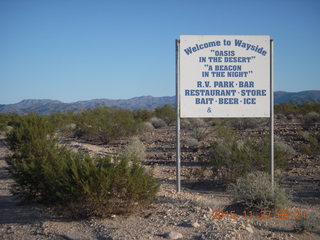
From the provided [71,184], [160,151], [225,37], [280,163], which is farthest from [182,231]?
[160,151]

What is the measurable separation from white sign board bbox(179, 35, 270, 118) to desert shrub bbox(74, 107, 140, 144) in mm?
13848

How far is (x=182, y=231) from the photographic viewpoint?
5105 mm

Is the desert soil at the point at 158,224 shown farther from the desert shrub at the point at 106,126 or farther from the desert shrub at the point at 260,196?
the desert shrub at the point at 106,126

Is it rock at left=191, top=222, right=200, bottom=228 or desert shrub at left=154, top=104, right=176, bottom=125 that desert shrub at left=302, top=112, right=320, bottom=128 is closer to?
desert shrub at left=154, top=104, right=176, bottom=125

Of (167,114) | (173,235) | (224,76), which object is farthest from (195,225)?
(167,114)

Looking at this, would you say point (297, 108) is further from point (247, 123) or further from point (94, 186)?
point (94, 186)

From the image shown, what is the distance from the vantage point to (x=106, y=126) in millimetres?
20922

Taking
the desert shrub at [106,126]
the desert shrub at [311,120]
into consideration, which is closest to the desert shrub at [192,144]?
the desert shrub at [106,126]

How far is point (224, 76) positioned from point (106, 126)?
14.0 metres

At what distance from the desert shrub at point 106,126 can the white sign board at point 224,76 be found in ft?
45.4

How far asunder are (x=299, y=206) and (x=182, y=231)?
3882 mm

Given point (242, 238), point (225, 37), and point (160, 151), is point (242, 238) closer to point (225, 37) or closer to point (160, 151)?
point (225, 37)

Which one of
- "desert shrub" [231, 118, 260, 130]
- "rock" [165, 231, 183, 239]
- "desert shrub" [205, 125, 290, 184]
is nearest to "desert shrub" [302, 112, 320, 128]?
"desert shrub" [231, 118, 260, 130]

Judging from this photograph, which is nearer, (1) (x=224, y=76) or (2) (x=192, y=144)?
(1) (x=224, y=76)
